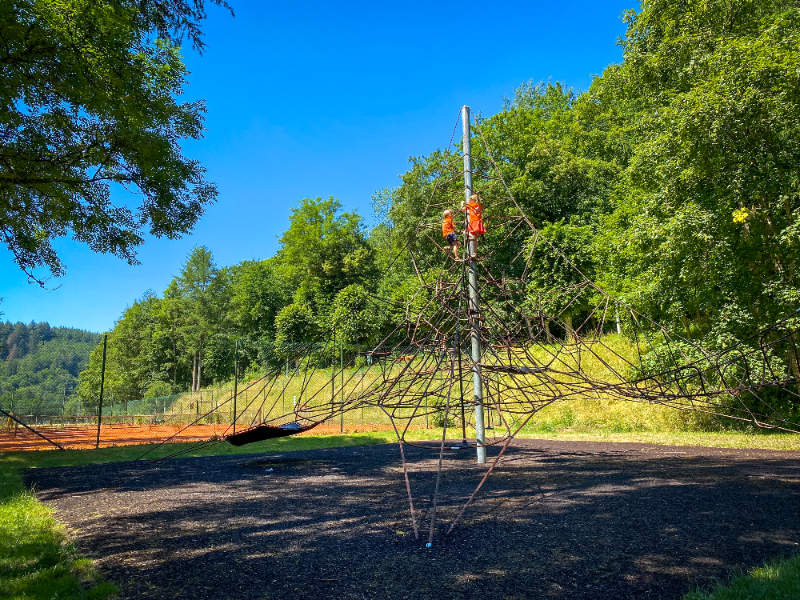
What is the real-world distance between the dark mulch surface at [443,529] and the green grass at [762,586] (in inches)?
5.9

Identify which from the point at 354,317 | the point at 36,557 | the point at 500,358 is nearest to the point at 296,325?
the point at 354,317

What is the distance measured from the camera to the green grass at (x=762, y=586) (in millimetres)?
2281

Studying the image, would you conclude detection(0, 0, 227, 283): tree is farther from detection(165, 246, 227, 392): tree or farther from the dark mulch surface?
detection(165, 246, 227, 392): tree

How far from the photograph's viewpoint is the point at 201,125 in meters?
11.0

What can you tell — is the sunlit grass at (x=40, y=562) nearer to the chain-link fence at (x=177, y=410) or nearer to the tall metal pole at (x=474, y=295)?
the tall metal pole at (x=474, y=295)

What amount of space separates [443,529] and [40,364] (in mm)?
118407

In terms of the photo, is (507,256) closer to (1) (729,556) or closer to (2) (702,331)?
(2) (702,331)

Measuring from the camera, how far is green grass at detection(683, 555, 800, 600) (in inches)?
89.8

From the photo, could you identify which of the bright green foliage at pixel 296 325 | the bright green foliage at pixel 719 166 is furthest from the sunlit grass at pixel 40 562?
the bright green foliage at pixel 296 325

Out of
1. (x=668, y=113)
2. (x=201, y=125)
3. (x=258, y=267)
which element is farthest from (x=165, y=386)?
(x=668, y=113)

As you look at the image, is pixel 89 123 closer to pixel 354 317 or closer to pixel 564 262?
pixel 354 317

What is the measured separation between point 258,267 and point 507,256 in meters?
26.1

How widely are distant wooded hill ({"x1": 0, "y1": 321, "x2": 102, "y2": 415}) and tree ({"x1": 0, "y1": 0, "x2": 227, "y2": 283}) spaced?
6.79 metres

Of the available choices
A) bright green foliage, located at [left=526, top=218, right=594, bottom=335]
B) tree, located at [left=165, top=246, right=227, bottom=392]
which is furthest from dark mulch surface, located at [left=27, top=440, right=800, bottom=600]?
tree, located at [left=165, top=246, right=227, bottom=392]
